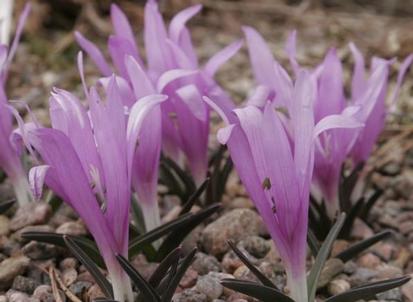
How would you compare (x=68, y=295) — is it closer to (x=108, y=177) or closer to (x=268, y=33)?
(x=108, y=177)

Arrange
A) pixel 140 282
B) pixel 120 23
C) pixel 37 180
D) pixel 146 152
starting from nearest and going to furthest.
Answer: pixel 37 180
pixel 140 282
pixel 146 152
pixel 120 23

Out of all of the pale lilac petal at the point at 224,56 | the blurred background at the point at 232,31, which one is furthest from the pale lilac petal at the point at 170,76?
the blurred background at the point at 232,31

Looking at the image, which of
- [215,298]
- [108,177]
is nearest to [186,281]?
[215,298]

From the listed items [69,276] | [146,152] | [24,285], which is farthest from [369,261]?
[24,285]

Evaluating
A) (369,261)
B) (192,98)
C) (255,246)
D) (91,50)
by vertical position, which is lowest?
(369,261)

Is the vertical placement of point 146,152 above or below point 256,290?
above

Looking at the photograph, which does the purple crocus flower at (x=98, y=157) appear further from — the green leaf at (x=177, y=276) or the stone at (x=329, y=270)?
the stone at (x=329, y=270)

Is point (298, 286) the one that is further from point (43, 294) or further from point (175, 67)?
point (175, 67)

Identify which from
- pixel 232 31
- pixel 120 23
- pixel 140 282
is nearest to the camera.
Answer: pixel 140 282
